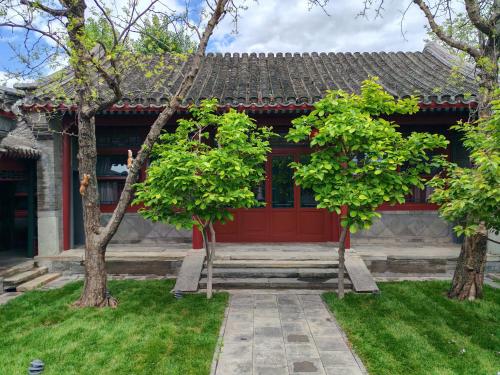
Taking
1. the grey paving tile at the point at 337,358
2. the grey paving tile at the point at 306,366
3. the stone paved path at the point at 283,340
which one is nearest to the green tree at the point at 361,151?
the stone paved path at the point at 283,340

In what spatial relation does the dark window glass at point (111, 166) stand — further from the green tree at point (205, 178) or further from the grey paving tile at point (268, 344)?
the grey paving tile at point (268, 344)

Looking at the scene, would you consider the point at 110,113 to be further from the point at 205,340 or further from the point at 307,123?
the point at 205,340

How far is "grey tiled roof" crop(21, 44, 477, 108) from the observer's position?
24.1ft

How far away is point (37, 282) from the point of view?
7070 mm

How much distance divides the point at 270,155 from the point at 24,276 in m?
5.66

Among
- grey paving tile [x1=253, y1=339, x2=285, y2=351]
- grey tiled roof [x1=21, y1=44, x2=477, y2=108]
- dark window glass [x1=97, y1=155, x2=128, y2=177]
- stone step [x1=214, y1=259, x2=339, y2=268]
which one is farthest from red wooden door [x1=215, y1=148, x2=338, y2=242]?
grey paving tile [x1=253, y1=339, x2=285, y2=351]

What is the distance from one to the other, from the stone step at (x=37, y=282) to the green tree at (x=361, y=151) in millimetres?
5269

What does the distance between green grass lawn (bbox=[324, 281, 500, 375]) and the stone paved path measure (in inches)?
8.8

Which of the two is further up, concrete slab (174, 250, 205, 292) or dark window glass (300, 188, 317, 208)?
dark window glass (300, 188, 317, 208)

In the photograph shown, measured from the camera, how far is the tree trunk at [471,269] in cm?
596

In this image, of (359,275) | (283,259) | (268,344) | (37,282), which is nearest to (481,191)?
(268,344)

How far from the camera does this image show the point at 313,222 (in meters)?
9.09

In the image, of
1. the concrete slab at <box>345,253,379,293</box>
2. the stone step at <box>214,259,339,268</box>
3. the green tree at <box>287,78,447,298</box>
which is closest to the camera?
the green tree at <box>287,78,447,298</box>

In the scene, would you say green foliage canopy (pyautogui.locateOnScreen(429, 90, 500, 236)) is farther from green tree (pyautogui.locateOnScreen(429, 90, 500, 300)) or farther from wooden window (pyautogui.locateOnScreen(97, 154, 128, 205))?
wooden window (pyautogui.locateOnScreen(97, 154, 128, 205))
